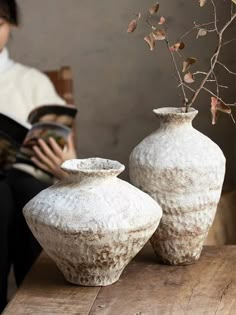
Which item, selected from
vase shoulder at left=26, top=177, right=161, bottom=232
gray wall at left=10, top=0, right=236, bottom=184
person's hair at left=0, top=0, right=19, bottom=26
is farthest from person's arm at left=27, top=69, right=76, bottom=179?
vase shoulder at left=26, top=177, right=161, bottom=232

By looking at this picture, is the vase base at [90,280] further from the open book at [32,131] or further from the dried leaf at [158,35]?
the open book at [32,131]

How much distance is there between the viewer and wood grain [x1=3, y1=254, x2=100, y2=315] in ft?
3.34

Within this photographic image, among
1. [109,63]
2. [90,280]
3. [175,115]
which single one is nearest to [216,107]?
[175,115]

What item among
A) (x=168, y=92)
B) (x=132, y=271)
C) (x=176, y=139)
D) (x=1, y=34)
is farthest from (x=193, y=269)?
(x=168, y=92)

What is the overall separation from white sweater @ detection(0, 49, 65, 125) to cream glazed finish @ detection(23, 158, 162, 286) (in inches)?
31.2

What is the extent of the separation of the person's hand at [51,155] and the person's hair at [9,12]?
1.06 ft

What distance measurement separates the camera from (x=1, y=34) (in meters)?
1.79

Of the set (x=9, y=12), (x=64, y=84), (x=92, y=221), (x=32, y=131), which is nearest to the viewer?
(x=92, y=221)

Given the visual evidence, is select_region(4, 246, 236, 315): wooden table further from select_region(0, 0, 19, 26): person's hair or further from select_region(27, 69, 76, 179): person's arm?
select_region(0, 0, 19, 26): person's hair

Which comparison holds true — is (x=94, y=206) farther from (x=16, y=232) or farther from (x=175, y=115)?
(x=16, y=232)

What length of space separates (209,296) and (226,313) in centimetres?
5

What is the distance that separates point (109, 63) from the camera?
2.21m

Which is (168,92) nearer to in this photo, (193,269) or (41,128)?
(41,128)

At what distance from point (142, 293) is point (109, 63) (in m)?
1.24
